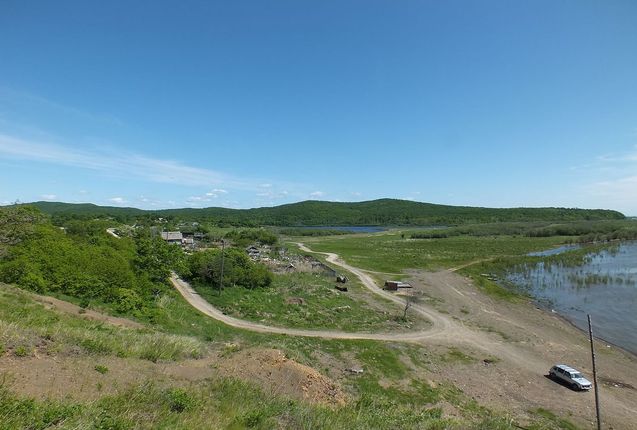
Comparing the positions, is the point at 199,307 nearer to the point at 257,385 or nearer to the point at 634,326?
the point at 257,385

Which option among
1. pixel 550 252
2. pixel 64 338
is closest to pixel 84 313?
pixel 64 338

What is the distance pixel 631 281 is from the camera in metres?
63.1

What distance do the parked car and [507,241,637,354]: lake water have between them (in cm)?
1340

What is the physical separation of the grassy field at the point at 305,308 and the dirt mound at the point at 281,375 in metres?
16.5

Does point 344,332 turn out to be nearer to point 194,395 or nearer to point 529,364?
point 529,364

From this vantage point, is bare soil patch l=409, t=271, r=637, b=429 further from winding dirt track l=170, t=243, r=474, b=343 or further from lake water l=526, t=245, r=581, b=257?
lake water l=526, t=245, r=581, b=257

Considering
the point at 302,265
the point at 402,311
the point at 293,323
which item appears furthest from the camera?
the point at 302,265

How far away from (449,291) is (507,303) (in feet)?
29.9

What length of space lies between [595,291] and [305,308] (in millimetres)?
47800

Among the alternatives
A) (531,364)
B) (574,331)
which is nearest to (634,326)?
(574,331)

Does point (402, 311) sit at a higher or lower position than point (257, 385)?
lower

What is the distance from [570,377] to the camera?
91.1 feet

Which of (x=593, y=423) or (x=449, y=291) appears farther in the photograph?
(x=449, y=291)

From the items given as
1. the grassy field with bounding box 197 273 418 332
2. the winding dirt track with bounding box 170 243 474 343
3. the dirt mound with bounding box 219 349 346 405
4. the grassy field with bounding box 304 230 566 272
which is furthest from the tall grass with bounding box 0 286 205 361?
the grassy field with bounding box 304 230 566 272
